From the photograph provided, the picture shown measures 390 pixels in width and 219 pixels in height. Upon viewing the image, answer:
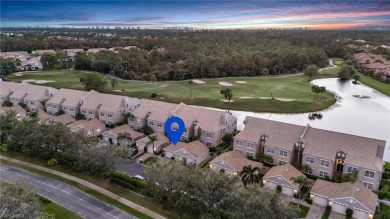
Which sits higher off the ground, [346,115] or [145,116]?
[145,116]

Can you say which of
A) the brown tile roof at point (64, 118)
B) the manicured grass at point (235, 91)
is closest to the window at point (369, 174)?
the manicured grass at point (235, 91)

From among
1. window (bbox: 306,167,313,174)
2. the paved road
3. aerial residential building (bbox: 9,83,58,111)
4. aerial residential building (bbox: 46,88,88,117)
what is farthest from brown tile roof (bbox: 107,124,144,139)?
window (bbox: 306,167,313,174)

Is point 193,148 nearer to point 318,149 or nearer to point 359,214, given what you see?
point 318,149

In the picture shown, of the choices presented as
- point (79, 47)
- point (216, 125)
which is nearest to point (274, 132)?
point (216, 125)

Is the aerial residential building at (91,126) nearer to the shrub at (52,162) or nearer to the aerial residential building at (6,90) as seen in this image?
the shrub at (52,162)

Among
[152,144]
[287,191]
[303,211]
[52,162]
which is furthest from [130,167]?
[303,211]

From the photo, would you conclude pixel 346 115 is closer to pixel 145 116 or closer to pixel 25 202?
pixel 145 116

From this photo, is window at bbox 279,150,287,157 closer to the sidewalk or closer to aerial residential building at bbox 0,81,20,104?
the sidewalk
